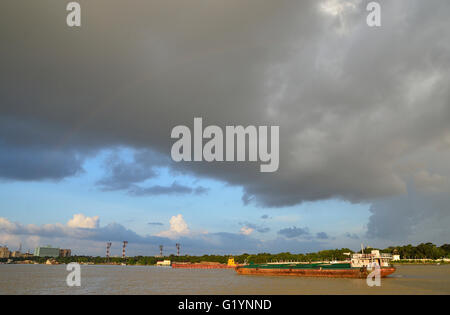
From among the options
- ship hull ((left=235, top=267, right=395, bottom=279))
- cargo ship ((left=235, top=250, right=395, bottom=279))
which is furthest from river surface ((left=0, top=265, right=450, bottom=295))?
cargo ship ((left=235, top=250, right=395, bottom=279))

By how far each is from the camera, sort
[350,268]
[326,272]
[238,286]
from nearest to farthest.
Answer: [238,286] < [350,268] < [326,272]

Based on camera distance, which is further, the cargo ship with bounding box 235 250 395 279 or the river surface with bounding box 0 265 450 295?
the cargo ship with bounding box 235 250 395 279

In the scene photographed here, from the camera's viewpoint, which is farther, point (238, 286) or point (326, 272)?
point (326, 272)

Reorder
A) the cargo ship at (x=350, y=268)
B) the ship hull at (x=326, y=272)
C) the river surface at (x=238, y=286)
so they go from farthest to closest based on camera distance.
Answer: the cargo ship at (x=350, y=268) < the ship hull at (x=326, y=272) < the river surface at (x=238, y=286)

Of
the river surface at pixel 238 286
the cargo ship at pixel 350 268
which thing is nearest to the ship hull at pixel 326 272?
the cargo ship at pixel 350 268

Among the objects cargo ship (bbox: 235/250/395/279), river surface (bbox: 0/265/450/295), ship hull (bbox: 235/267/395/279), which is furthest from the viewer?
cargo ship (bbox: 235/250/395/279)

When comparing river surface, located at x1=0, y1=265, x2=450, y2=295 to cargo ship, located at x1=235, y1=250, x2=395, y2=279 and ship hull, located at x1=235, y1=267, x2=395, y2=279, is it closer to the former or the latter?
ship hull, located at x1=235, y1=267, x2=395, y2=279

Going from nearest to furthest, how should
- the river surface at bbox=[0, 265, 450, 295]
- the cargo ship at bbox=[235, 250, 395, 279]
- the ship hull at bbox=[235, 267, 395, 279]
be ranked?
the river surface at bbox=[0, 265, 450, 295] < the ship hull at bbox=[235, 267, 395, 279] < the cargo ship at bbox=[235, 250, 395, 279]

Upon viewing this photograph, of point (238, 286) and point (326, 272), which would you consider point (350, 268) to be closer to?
point (326, 272)

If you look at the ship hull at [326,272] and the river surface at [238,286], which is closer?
the river surface at [238,286]

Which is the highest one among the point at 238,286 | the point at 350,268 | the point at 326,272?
the point at 350,268

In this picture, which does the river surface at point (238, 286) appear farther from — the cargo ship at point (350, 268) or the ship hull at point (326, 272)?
the cargo ship at point (350, 268)

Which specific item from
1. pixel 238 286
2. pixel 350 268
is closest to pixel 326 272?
pixel 350 268
